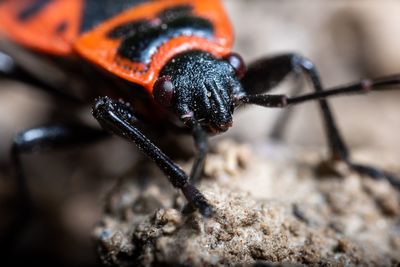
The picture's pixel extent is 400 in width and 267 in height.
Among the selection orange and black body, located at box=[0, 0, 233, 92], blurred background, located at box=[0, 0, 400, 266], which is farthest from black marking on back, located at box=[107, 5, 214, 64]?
blurred background, located at box=[0, 0, 400, 266]

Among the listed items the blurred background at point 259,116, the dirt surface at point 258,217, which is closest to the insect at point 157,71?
the dirt surface at point 258,217

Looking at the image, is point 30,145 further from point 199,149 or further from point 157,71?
point 199,149

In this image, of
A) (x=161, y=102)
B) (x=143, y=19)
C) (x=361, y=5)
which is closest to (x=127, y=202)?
(x=161, y=102)

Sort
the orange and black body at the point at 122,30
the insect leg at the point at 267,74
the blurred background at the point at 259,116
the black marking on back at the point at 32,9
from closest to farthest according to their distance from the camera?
the insect leg at the point at 267,74 → the orange and black body at the point at 122,30 → the blurred background at the point at 259,116 → the black marking on back at the point at 32,9

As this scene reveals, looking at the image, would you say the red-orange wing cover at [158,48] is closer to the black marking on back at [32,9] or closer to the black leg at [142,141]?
the black leg at [142,141]

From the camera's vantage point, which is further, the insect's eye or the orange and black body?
the orange and black body

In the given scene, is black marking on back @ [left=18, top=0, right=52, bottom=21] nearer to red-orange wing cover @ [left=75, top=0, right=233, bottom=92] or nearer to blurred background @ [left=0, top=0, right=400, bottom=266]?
blurred background @ [left=0, top=0, right=400, bottom=266]

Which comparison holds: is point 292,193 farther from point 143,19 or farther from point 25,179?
point 25,179
